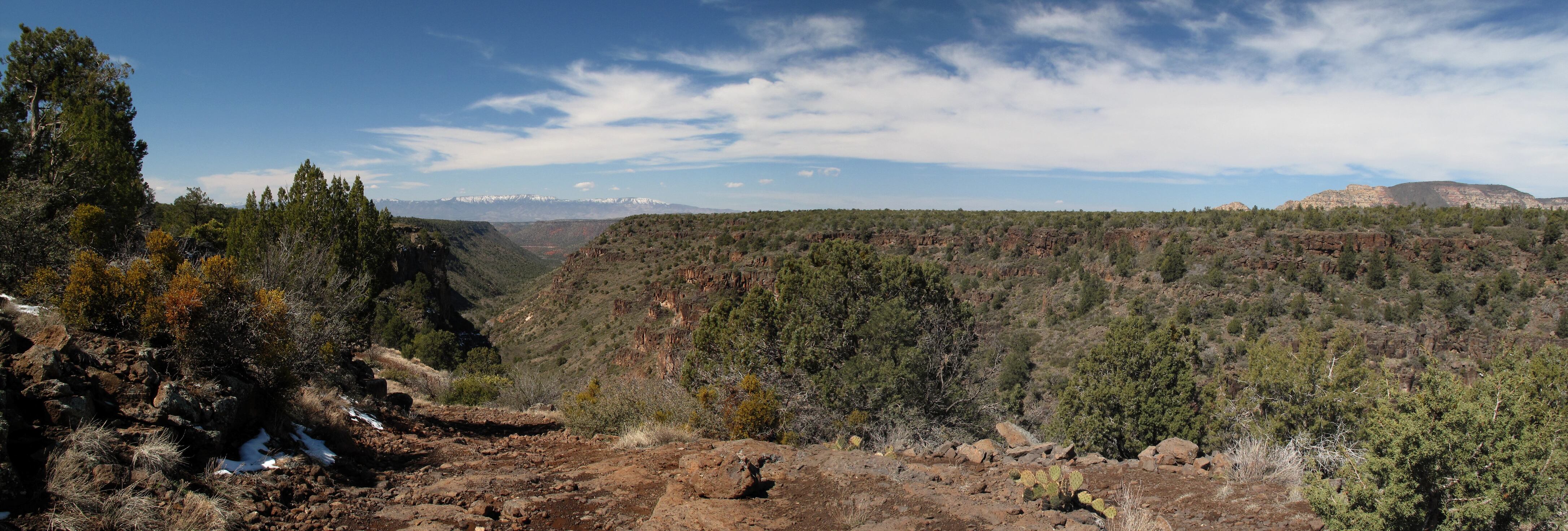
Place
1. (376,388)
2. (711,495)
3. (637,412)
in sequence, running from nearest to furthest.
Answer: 1. (711,495)
2. (637,412)
3. (376,388)

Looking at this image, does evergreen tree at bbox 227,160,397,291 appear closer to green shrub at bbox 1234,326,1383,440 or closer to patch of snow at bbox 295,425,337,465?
patch of snow at bbox 295,425,337,465

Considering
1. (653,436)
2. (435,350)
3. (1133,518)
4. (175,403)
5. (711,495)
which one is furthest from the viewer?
(435,350)

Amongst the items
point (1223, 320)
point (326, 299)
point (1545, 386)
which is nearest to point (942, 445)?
point (1545, 386)

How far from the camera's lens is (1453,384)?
18.8 feet

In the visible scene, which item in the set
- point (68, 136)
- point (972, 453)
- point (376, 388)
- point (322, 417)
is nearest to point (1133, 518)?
point (972, 453)

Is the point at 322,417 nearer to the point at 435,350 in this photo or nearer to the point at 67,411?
the point at 67,411

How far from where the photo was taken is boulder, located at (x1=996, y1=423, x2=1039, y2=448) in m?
10.8

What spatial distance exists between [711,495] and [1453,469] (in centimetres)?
726

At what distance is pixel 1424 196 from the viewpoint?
69.6 m

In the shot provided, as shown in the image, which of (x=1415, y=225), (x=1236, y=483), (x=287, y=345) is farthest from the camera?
(x=1415, y=225)

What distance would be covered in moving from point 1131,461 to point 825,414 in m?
5.84

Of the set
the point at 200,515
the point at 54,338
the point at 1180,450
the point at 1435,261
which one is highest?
the point at 54,338

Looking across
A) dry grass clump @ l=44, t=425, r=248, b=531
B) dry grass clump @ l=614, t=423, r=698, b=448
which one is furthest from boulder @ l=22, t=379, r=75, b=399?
dry grass clump @ l=614, t=423, r=698, b=448

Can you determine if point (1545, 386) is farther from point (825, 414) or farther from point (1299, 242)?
point (1299, 242)
